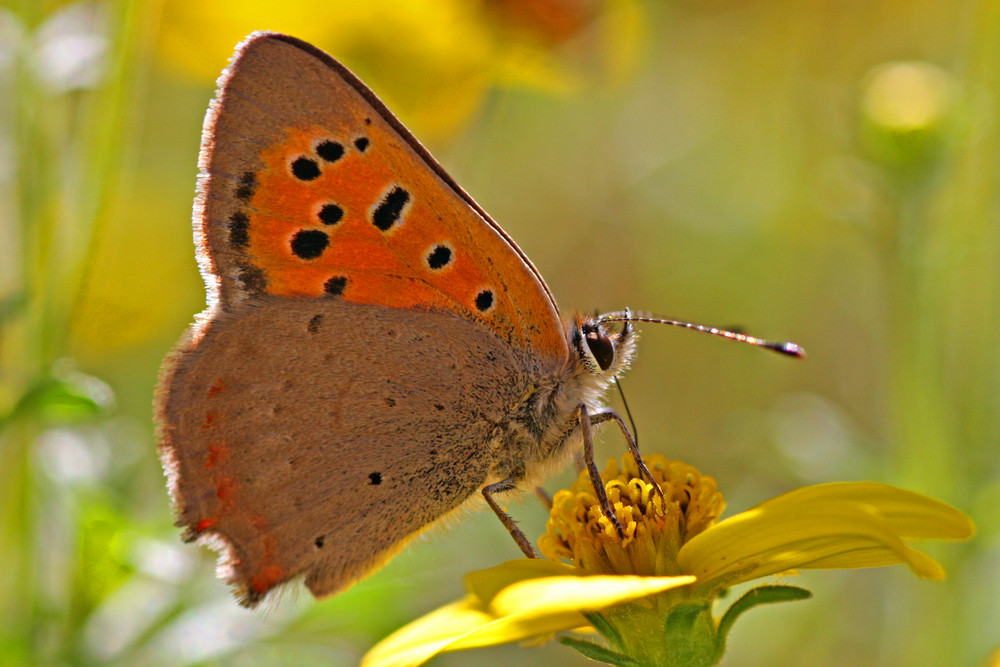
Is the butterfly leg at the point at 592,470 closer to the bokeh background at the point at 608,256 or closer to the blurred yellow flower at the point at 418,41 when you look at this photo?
the bokeh background at the point at 608,256

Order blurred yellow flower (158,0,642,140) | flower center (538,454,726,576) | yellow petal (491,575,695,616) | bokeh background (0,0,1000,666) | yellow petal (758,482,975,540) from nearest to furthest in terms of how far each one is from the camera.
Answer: yellow petal (491,575,695,616) < yellow petal (758,482,975,540) < flower center (538,454,726,576) < bokeh background (0,0,1000,666) < blurred yellow flower (158,0,642,140)

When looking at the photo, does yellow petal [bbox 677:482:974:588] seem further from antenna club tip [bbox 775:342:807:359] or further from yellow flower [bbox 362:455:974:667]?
antenna club tip [bbox 775:342:807:359]

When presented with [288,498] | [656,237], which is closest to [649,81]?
[656,237]

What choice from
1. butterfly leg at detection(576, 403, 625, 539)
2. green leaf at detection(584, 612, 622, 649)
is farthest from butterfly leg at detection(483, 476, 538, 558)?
green leaf at detection(584, 612, 622, 649)

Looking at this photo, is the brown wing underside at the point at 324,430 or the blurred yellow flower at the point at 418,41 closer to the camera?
the brown wing underside at the point at 324,430

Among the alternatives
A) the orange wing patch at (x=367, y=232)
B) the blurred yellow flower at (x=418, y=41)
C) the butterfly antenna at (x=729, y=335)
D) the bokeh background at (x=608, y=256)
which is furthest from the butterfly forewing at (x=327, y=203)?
the blurred yellow flower at (x=418, y=41)

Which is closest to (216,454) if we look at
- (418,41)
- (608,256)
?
(418,41)
